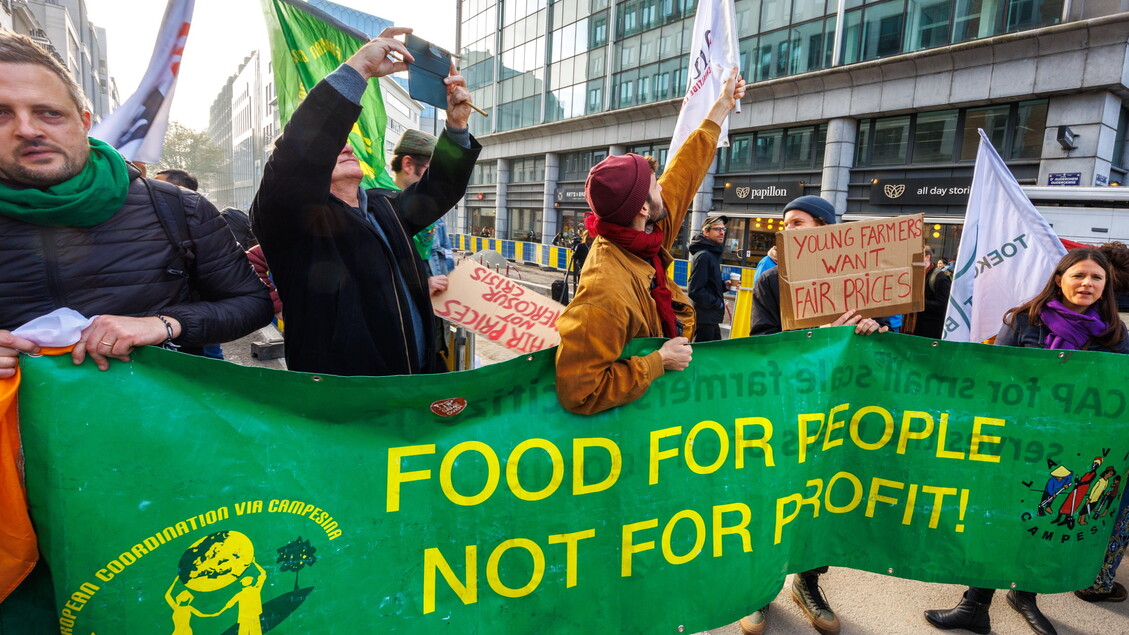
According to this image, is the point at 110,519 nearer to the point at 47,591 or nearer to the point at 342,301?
the point at 47,591

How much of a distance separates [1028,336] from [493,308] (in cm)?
286

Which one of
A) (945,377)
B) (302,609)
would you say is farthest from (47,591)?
(945,377)

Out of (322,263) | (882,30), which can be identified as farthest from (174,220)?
(882,30)

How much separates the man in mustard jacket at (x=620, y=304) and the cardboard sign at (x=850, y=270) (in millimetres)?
508

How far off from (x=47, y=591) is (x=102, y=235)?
3.24 ft

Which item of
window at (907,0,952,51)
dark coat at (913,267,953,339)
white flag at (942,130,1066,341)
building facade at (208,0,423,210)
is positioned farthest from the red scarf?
building facade at (208,0,423,210)

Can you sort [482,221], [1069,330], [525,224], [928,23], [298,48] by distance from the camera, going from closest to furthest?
[1069,330] < [298,48] < [928,23] < [525,224] < [482,221]

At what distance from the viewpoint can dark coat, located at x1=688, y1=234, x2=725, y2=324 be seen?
6574mm

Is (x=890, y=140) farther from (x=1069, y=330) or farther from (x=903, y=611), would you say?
(x=903, y=611)

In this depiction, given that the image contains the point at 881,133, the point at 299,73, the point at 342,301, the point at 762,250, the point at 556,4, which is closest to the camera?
the point at 342,301

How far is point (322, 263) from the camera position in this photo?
216 centimetres

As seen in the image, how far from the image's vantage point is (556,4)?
31.1 m

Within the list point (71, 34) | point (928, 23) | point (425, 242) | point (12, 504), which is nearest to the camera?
point (12, 504)

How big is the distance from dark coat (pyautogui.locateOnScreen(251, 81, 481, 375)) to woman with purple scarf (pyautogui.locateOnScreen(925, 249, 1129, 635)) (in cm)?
290
